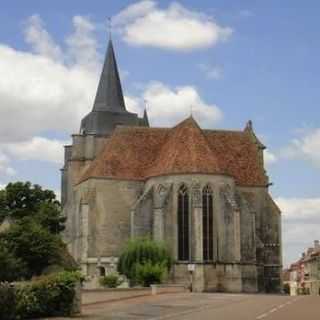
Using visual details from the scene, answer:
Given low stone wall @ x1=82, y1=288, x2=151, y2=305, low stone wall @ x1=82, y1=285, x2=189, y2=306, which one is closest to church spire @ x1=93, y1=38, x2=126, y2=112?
low stone wall @ x1=82, y1=285, x2=189, y2=306

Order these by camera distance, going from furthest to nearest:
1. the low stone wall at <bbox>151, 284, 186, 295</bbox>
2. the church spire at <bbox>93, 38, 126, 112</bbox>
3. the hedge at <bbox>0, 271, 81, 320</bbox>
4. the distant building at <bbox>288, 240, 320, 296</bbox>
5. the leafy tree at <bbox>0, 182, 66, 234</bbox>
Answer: the distant building at <bbox>288, 240, 320, 296</bbox> < the church spire at <bbox>93, 38, 126, 112</bbox> < the leafy tree at <bbox>0, 182, 66, 234</bbox> < the low stone wall at <bbox>151, 284, 186, 295</bbox> < the hedge at <bbox>0, 271, 81, 320</bbox>

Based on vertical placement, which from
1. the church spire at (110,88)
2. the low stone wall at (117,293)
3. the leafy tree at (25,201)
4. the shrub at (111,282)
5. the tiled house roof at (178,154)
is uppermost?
the church spire at (110,88)

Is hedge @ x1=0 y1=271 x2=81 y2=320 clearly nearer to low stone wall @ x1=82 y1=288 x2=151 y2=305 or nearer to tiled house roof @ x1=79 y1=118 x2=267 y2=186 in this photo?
low stone wall @ x1=82 y1=288 x2=151 y2=305

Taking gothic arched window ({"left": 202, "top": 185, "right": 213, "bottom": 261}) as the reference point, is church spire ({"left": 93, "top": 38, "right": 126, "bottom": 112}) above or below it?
above

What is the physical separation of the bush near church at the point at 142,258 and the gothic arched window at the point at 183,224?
7.08 feet

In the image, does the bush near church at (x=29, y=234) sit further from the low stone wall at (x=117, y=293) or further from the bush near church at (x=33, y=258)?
the low stone wall at (x=117, y=293)

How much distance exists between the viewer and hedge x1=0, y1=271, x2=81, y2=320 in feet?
78.2

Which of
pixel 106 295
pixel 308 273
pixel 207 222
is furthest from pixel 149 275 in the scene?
pixel 308 273

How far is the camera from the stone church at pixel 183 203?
68.6 metres

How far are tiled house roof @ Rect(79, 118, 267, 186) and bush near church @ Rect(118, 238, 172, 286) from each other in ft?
25.5

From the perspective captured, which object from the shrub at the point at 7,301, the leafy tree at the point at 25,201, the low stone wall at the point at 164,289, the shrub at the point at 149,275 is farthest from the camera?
the leafy tree at the point at 25,201

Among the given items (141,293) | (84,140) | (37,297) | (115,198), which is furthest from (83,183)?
(37,297)

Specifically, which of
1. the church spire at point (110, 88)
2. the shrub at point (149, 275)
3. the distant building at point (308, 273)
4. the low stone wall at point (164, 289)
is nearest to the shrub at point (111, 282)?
the shrub at point (149, 275)

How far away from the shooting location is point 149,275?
2335 inches
